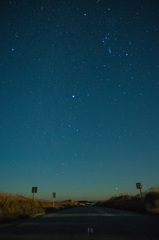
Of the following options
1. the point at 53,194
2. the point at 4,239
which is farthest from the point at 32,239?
the point at 53,194

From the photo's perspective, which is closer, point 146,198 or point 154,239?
point 154,239

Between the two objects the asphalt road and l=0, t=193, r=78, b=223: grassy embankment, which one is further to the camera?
l=0, t=193, r=78, b=223: grassy embankment

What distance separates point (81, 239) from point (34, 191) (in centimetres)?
1644

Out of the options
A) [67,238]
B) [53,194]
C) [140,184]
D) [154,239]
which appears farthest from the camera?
[53,194]

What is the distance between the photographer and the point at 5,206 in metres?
14.2

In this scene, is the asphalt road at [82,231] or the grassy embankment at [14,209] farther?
the grassy embankment at [14,209]

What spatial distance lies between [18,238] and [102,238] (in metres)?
2.38

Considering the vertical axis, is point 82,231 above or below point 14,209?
above

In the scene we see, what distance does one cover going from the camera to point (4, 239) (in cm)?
481

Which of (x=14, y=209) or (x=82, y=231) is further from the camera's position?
(x=14, y=209)

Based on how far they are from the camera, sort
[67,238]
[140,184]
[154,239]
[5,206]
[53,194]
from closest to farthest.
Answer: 1. [154,239]
2. [67,238]
3. [5,206]
4. [140,184]
5. [53,194]

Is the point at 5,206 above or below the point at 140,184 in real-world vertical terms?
below

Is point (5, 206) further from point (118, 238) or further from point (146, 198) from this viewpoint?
point (146, 198)

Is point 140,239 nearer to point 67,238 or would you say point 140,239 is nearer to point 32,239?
point 67,238
